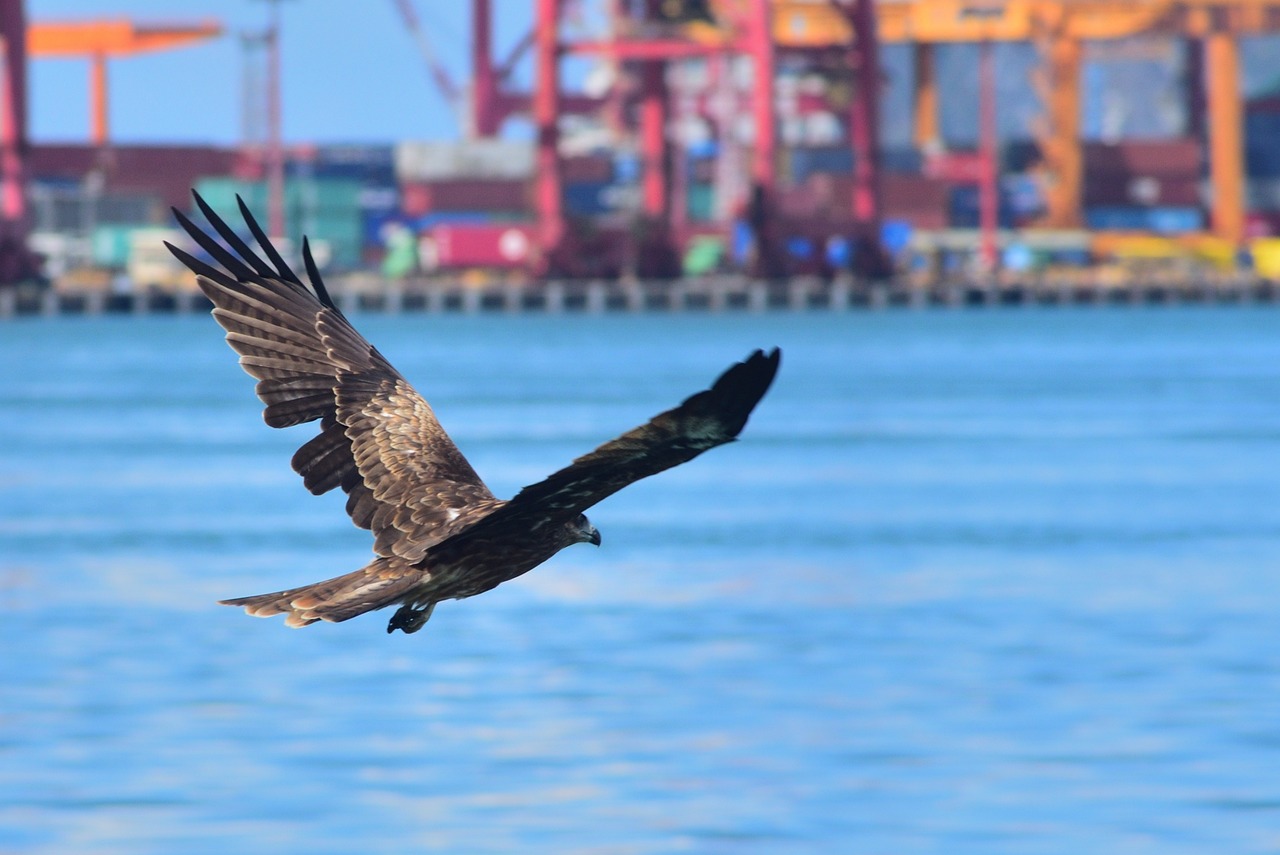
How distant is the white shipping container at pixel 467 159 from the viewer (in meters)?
145

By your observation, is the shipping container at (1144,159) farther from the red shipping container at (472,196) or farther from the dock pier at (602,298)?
the red shipping container at (472,196)

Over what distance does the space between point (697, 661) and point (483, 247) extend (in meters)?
101

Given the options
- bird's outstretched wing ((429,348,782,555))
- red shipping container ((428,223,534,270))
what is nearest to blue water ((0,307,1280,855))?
bird's outstretched wing ((429,348,782,555))

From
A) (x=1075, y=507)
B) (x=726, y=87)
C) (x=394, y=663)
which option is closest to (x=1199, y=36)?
(x=726, y=87)

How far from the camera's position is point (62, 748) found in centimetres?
2170

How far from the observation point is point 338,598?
→ 11992mm

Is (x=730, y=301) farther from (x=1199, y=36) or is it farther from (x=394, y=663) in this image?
(x=394, y=663)

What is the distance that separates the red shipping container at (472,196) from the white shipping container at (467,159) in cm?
39

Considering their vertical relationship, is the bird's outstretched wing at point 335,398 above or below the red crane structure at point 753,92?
below

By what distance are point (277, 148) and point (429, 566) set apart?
12277 centimetres

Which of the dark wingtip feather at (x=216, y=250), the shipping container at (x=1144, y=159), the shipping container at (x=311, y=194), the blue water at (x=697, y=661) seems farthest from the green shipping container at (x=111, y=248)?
the dark wingtip feather at (x=216, y=250)

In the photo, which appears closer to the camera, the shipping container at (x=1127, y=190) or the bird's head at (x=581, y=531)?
the bird's head at (x=581, y=531)

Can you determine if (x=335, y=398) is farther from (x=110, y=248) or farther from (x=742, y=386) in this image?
(x=110, y=248)

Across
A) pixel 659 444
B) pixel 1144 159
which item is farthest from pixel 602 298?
pixel 659 444
